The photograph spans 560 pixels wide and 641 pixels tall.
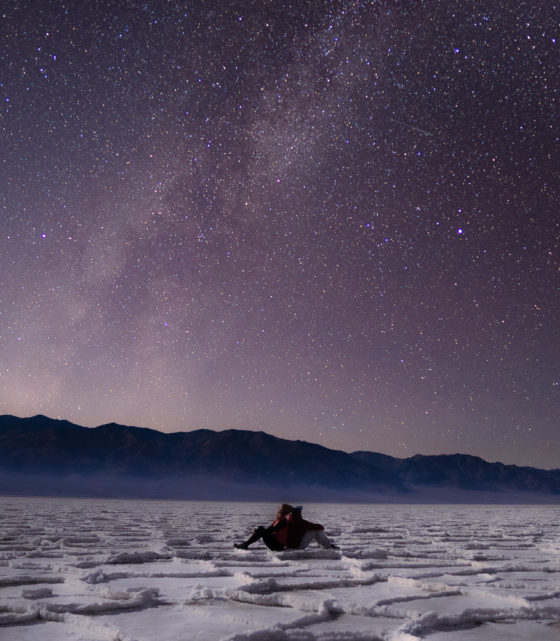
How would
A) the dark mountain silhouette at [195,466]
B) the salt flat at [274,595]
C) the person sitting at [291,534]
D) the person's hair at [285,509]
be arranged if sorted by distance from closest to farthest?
1. the salt flat at [274,595]
2. the person sitting at [291,534]
3. the person's hair at [285,509]
4. the dark mountain silhouette at [195,466]

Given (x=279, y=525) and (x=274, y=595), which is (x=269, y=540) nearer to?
(x=279, y=525)

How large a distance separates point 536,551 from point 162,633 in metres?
5.93

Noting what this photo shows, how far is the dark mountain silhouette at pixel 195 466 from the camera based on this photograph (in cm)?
9744


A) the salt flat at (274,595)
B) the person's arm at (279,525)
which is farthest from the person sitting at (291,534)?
the salt flat at (274,595)

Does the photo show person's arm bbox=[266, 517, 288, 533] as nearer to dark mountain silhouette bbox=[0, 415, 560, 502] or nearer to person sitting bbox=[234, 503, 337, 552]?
person sitting bbox=[234, 503, 337, 552]

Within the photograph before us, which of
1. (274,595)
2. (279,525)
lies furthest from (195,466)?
(274,595)

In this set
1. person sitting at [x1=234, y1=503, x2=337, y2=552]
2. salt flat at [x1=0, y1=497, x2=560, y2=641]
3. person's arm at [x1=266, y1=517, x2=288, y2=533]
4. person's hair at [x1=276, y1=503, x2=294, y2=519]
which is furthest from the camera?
person's hair at [x1=276, y1=503, x2=294, y2=519]

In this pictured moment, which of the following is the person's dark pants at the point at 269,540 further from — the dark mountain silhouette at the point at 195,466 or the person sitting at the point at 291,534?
the dark mountain silhouette at the point at 195,466

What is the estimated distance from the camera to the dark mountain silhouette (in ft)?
320

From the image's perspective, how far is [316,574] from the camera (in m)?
4.61

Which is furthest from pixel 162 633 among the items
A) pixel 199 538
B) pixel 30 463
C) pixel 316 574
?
pixel 30 463

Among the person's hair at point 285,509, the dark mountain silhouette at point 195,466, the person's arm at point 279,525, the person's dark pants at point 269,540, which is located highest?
the dark mountain silhouette at point 195,466

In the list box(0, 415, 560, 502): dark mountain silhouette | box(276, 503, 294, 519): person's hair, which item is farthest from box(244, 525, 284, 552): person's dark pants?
box(0, 415, 560, 502): dark mountain silhouette

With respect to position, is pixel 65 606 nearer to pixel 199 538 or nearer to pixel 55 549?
pixel 55 549
